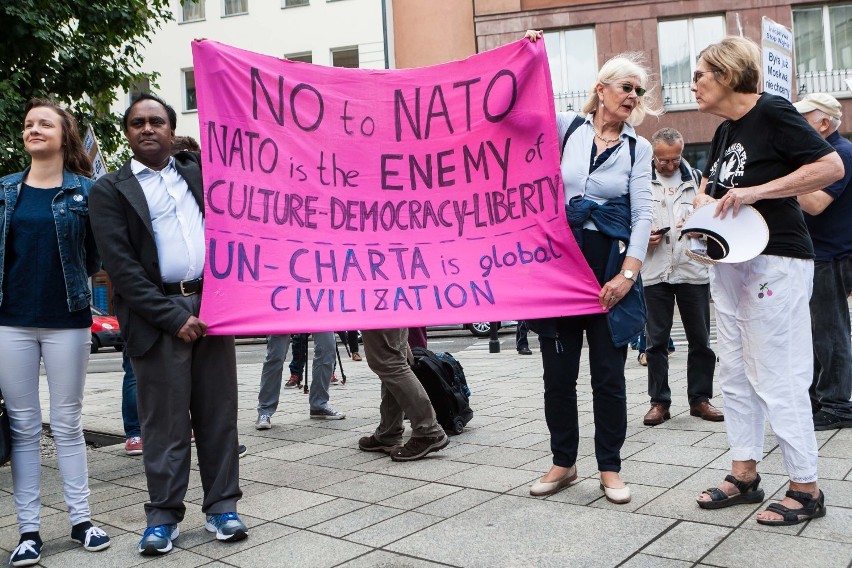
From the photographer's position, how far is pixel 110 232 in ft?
11.8

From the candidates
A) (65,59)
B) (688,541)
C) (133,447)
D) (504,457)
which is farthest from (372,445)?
(65,59)

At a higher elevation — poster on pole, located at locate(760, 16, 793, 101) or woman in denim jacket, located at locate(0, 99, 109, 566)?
poster on pole, located at locate(760, 16, 793, 101)

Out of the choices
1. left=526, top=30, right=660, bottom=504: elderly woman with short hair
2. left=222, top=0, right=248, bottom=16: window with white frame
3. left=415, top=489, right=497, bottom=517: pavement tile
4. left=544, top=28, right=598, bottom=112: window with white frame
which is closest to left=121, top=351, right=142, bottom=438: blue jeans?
left=415, top=489, right=497, bottom=517: pavement tile

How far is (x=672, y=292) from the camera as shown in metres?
6.04

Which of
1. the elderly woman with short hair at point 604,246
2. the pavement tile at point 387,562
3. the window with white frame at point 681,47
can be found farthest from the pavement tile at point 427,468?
the window with white frame at point 681,47

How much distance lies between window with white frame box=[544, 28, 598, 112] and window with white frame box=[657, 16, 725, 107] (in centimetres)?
199

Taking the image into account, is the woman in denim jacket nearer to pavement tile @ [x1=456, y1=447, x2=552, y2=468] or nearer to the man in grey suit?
the man in grey suit

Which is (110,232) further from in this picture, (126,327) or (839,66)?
(839,66)

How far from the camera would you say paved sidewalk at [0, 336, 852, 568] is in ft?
10.6

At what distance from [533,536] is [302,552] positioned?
0.99 metres

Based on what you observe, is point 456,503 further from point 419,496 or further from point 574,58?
point 574,58

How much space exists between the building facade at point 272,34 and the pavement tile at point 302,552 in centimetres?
2281

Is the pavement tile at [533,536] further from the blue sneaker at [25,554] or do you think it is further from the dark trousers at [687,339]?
the dark trousers at [687,339]

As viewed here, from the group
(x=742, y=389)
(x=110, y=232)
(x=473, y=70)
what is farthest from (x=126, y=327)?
(x=742, y=389)
